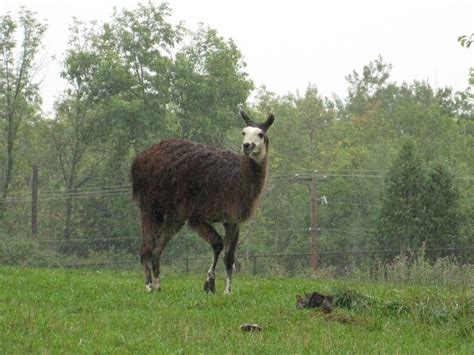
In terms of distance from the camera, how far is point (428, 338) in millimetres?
9227

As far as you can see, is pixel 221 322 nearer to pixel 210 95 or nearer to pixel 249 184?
pixel 249 184

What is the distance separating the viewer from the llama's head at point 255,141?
12969mm

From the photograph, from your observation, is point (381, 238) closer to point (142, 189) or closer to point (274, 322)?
point (142, 189)

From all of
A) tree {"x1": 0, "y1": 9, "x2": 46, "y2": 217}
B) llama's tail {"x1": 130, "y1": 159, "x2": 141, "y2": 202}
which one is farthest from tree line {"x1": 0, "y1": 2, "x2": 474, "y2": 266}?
llama's tail {"x1": 130, "y1": 159, "x2": 141, "y2": 202}

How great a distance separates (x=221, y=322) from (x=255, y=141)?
13.0 feet

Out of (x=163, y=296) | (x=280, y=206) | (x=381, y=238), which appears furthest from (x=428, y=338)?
(x=280, y=206)

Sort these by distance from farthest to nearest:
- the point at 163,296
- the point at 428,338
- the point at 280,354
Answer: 1. the point at 163,296
2. the point at 428,338
3. the point at 280,354

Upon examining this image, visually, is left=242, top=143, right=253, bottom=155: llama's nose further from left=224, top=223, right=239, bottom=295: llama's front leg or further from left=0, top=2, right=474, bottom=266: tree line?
left=0, top=2, right=474, bottom=266: tree line

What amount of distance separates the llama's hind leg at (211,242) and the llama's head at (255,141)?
155 cm

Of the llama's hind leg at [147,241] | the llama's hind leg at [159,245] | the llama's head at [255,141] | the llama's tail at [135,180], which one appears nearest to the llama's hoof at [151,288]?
the llama's hind leg at [159,245]

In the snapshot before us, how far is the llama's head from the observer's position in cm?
1297

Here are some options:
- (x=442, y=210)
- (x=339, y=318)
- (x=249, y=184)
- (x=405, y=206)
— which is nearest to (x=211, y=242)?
(x=249, y=184)

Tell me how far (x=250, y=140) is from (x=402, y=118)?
203 ft

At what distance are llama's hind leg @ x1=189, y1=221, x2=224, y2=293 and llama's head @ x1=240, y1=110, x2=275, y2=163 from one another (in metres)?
1.55
